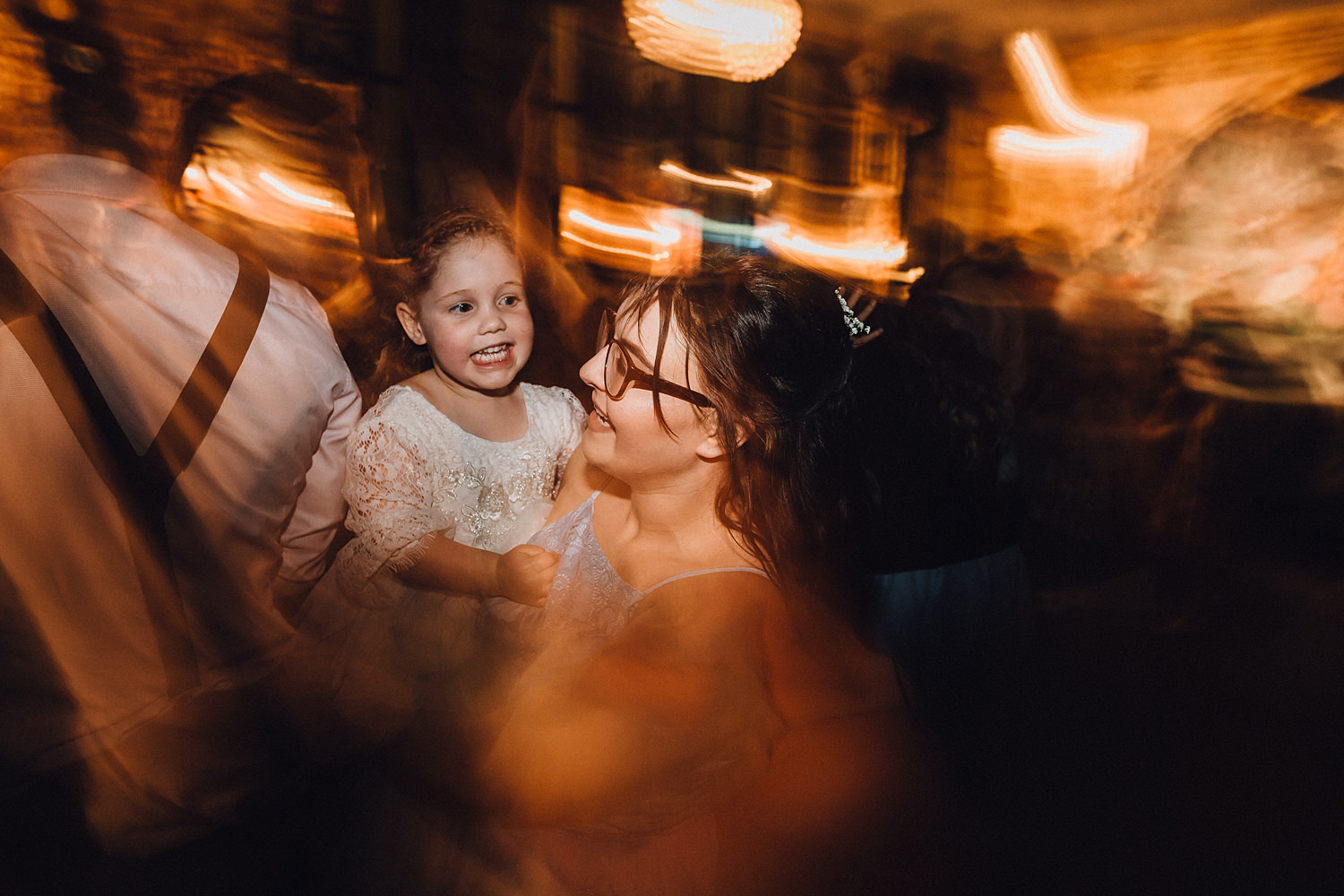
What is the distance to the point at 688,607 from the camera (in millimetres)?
602

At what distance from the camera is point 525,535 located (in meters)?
0.73

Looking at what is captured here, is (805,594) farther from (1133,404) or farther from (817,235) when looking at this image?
(1133,404)

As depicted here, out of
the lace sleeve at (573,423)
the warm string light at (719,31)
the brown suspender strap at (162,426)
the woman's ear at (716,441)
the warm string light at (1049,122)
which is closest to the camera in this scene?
the brown suspender strap at (162,426)

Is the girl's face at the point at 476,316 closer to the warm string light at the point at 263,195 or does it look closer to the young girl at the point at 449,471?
the young girl at the point at 449,471

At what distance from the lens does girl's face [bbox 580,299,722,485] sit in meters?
0.60

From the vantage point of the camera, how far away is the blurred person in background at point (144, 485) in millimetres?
559

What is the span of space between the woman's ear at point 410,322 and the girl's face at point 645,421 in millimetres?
230

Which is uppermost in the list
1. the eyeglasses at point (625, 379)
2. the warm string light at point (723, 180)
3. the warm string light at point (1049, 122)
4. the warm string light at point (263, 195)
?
the warm string light at point (1049, 122)

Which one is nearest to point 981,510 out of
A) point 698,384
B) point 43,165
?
point 698,384

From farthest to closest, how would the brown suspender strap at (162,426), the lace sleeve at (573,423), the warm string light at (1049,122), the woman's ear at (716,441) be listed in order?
the warm string light at (1049,122)
the lace sleeve at (573,423)
the woman's ear at (716,441)
the brown suspender strap at (162,426)

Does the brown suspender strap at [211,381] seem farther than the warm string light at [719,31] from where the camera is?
No

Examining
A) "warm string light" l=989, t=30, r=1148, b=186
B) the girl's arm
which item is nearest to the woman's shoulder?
the girl's arm

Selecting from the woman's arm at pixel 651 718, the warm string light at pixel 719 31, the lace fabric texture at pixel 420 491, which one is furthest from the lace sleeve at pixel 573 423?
the warm string light at pixel 719 31

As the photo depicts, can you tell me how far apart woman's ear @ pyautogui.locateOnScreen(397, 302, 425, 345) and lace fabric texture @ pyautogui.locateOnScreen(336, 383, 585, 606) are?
0.22ft
